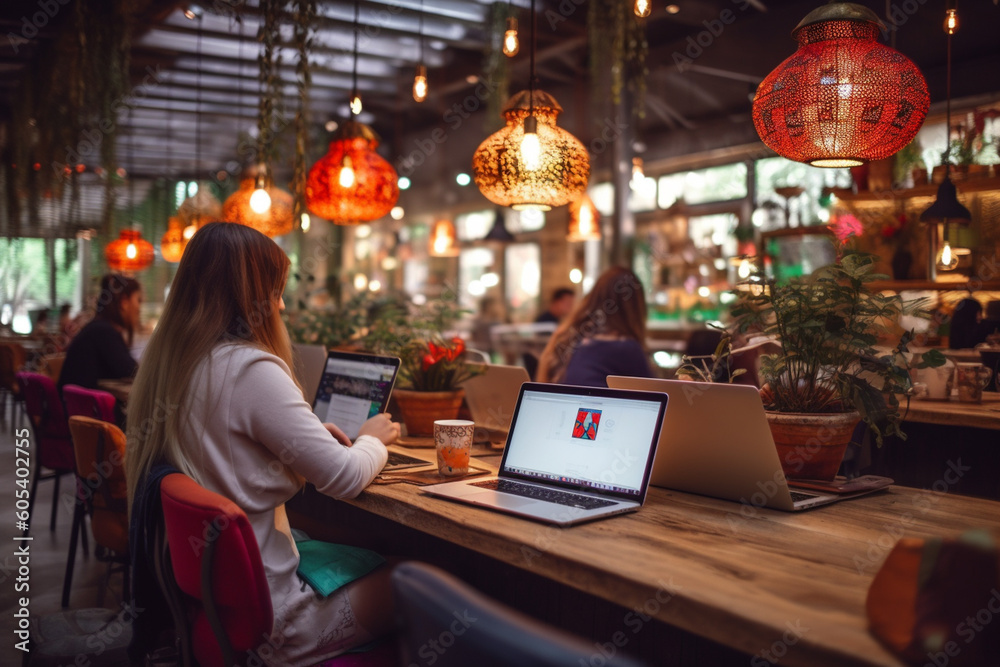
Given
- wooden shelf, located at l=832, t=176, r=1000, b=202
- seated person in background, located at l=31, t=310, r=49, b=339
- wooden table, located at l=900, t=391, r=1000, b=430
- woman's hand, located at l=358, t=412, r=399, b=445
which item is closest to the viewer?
woman's hand, located at l=358, t=412, r=399, b=445

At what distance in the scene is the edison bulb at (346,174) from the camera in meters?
3.14

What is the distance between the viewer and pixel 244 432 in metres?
1.76

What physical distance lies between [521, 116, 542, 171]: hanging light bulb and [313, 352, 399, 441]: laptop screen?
0.72 meters

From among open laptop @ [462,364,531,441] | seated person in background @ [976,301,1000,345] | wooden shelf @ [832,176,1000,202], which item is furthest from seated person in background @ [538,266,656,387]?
wooden shelf @ [832,176,1000,202]

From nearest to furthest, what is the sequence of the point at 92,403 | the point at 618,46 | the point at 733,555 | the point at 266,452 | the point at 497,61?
the point at 733,555 → the point at 266,452 → the point at 92,403 → the point at 618,46 → the point at 497,61

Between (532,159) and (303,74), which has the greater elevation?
(303,74)

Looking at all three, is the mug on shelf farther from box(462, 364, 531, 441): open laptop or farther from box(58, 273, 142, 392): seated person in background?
box(58, 273, 142, 392): seated person in background

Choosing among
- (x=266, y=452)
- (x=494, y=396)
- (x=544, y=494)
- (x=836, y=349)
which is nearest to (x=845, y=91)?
(x=836, y=349)

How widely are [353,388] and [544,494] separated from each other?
98 cm

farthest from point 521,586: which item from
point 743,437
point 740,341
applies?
point 740,341

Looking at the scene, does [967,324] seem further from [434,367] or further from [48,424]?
[48,424]

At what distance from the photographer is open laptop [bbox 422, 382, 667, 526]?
1677 millimetres

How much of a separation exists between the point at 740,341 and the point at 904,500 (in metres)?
1.36

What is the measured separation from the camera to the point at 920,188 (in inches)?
212
